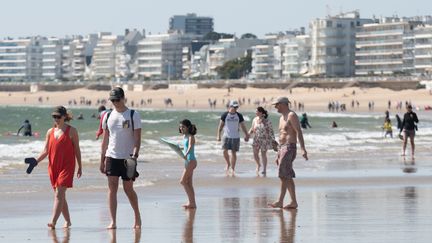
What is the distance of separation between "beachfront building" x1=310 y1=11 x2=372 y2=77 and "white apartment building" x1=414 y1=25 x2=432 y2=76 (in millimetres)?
11778

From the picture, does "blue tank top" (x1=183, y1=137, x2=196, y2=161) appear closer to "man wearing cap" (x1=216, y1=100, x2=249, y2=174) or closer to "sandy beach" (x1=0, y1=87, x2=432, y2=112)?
"man wearing cap" (x1=216, y1=100, x2=249, y2=174)

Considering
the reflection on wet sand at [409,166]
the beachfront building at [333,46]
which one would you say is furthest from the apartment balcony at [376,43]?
the reflection on wet sand at [409,166]

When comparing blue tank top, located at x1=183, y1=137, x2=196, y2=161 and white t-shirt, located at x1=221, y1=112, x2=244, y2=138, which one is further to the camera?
white t-shirt, located at x1=221, y1=112, x2=244, y2=138

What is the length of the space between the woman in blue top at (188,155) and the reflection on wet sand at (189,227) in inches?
12.9

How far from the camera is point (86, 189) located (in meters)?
17.0

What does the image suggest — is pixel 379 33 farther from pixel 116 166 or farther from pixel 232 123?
pixel 116 166

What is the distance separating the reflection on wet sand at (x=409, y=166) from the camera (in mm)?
21391

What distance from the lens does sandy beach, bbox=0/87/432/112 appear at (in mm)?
115562

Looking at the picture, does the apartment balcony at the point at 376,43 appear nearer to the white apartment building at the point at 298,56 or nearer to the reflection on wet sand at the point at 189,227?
the white apartment building at the point at 298,56

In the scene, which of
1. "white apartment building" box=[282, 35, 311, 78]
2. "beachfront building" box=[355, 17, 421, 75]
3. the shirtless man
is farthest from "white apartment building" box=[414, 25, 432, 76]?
the shirtless man

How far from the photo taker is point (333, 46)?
182 meters

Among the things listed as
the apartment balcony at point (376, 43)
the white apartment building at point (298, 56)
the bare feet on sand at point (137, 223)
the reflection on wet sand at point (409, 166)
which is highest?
the apartment balcony at point (376, 43)

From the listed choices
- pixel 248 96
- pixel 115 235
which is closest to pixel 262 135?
pixel 115 235

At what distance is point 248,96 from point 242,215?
410 ft
